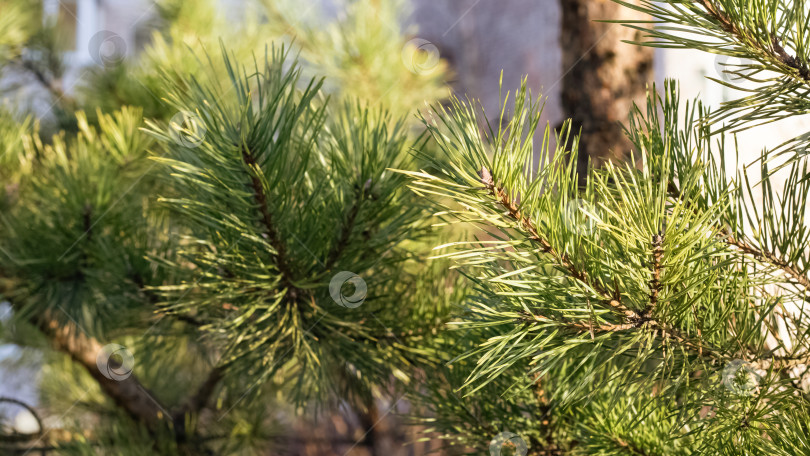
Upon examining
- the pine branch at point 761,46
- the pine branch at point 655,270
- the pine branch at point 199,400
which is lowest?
the pine branch at point 199,400

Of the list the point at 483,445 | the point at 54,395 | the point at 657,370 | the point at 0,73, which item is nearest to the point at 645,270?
the point at 657,370

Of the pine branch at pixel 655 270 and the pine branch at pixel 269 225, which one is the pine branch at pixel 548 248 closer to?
the pine branch at pixel 655 270

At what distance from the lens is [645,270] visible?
18cm

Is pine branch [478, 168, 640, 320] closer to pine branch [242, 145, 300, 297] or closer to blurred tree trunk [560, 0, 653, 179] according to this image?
pine branch [242, 145, 300, 297]

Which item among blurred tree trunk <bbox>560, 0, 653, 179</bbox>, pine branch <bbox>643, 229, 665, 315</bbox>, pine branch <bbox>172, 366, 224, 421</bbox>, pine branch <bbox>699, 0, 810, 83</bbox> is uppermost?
blurred tree trunk <bbox>560, 0, 653, 179</bbox>

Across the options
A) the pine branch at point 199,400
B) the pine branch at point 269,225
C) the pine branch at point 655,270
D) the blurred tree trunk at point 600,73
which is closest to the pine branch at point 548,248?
the pine branch at point 655,270

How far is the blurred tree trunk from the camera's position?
394 mm

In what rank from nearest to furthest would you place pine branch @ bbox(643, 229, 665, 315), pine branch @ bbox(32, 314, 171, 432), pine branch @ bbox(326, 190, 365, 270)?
pine branch @ bbox(643, 229, 665, 315) → pine branch @ bbox(326, 190, 365, 270) → pine branch @ bbox(32, 314, 171, 432)

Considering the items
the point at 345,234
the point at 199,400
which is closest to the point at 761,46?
the point at 345,234

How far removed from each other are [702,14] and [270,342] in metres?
Answer: 0.25

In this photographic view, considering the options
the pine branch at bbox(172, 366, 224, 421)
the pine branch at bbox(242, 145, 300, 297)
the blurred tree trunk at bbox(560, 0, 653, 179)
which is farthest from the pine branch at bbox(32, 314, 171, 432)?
the blurred tree trunk at bbox(560, 0, 653, 179)

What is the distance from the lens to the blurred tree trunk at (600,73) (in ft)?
1.29

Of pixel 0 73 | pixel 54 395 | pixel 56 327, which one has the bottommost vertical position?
pixel 54 395

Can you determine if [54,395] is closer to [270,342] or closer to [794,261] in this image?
[270,342]
